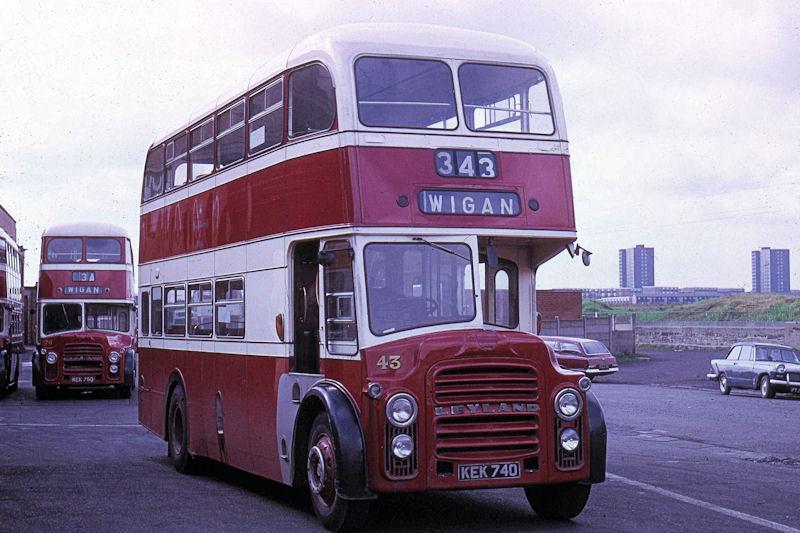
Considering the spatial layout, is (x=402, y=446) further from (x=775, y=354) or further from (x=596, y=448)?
(x=775, y=354)

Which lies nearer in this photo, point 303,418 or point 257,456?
point 303,418

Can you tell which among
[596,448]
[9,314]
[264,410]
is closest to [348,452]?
[596,448]

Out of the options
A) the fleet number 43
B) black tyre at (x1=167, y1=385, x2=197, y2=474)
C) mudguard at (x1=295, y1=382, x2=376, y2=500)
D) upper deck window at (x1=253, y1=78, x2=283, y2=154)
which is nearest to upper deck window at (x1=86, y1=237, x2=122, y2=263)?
black tyre at (x1=167, y1=385, x2=197, y2=474)

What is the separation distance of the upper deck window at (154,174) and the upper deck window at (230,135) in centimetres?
302

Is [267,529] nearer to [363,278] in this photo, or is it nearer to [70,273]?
[363,278]

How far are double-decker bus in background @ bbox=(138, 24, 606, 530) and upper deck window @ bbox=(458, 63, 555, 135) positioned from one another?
2cm

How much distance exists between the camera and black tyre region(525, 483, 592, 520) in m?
10.8

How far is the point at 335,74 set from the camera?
1085cm

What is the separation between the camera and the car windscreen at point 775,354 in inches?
1329

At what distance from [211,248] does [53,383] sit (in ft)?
54.9

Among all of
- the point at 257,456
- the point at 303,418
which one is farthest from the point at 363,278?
the point at 257,456

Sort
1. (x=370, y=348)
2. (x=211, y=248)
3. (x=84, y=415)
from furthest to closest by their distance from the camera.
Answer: (x=84, y=415), (x=211, y=248), (x=370, y=348)

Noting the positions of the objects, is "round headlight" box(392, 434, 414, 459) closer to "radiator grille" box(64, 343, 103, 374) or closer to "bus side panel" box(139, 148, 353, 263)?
"bus side panel" box(139, 148, 353, 263)

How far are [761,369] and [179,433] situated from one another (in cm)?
2215
